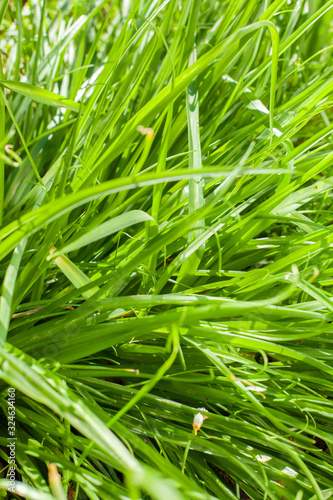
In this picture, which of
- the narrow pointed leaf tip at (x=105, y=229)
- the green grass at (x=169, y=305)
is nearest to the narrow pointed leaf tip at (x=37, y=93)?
the green grass at (x=169, y=305)

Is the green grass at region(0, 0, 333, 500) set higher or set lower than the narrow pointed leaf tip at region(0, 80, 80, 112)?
lower

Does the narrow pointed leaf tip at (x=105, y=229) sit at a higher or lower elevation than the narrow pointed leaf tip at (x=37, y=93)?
lower

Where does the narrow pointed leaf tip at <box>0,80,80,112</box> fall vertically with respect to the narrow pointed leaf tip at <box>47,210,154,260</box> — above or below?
above

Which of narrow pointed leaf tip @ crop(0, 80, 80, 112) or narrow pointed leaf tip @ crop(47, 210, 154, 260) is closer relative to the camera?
narrow pointed leaf tip @ crop(47, 210, 154, 260)

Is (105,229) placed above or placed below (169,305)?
above

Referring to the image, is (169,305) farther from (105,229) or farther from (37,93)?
(37,93)

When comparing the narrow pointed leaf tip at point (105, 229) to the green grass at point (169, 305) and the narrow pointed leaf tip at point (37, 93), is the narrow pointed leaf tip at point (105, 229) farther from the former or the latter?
the narrow pointed leaf tip at point (37, 93)

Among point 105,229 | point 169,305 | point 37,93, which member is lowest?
point 169,305

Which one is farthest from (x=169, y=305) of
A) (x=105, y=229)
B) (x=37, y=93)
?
(x=37, y=93)

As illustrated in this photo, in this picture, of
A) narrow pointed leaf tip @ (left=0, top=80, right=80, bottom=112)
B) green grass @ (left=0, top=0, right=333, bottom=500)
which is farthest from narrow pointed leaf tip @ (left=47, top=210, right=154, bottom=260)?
narrow pointed leaf tip @ (left=0, top=80, right=80, bottom=112)

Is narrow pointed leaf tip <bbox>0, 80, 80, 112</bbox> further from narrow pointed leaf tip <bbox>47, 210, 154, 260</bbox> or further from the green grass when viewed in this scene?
narrow pointed leaf tip <bbox>47, 210, 154, 260</bbox>

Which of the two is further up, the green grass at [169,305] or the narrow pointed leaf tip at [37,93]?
the narrow pointed leaf tip at [37,93]

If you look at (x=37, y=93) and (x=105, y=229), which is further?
(x=37, y=93)

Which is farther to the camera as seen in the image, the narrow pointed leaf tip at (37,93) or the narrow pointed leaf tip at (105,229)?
the narrow pointed leaf tip at (37,93)
